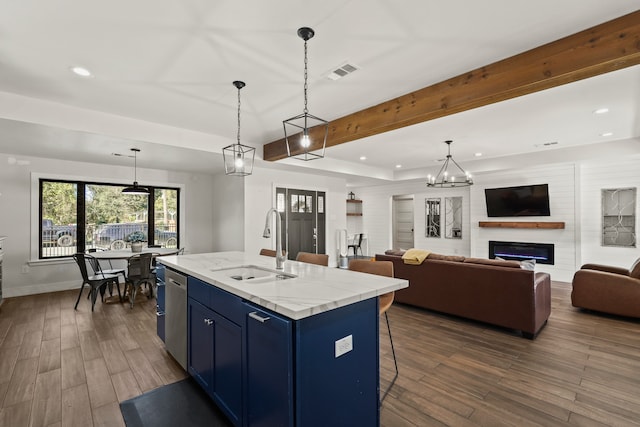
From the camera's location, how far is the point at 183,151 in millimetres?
4711

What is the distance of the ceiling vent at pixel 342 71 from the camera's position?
272 cm

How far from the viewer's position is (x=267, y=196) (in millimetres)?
6523

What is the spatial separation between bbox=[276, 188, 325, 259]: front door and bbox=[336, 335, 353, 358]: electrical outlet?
5.22m

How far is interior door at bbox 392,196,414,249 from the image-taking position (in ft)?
33.3

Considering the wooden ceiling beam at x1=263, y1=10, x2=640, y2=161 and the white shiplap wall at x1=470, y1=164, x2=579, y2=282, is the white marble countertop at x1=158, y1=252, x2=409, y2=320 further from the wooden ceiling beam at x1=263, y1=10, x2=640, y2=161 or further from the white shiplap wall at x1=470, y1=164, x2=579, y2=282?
the white shiplap wall at x1=470, y1=164, x2=579, y2=282

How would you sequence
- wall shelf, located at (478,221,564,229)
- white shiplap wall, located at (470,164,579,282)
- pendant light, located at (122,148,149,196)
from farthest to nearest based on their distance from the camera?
wall shelf, located at (478,221,564,229) < white shiplap wall, located at (470,164,579,282) < pendant light, located at (122,148,149,196)

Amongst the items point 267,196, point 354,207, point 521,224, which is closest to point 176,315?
point 267,196

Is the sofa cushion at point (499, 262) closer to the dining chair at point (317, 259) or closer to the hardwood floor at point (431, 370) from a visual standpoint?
the hardwood floor at point (431, 370)

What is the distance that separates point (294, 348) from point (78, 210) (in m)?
6.33

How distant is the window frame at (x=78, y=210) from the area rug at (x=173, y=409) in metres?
4.30

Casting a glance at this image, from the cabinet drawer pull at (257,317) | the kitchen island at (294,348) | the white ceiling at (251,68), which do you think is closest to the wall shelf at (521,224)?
the white ceiling at (251,68)

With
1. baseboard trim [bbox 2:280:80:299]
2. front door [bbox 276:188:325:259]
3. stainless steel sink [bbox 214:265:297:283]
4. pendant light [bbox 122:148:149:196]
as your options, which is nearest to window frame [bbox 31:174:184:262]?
pendant light [bbox 122:148:149:196]

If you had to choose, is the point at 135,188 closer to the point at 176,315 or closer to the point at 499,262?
the point at 176,315

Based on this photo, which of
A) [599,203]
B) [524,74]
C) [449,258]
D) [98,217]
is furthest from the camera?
A: [98,217]
